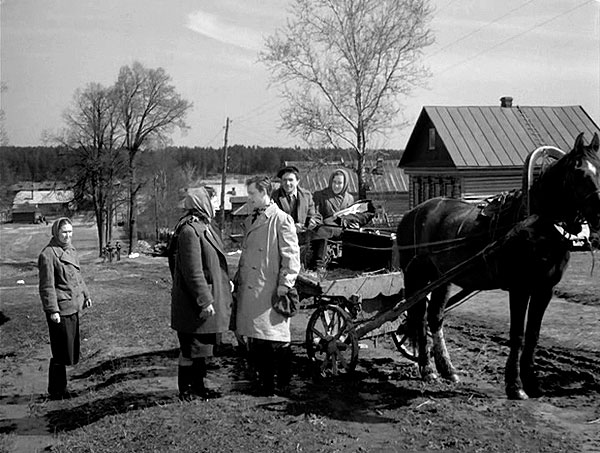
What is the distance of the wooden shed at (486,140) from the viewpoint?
26.8 meters

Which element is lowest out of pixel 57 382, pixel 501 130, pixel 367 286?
pixel 57 382

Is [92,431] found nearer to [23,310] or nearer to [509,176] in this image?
[23,310]

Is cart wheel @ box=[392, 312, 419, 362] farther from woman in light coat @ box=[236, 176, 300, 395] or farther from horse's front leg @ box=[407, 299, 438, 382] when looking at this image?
woman in light coat @ box=[236, 176, 300, 395]

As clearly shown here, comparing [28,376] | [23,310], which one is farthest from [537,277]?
[23,310]

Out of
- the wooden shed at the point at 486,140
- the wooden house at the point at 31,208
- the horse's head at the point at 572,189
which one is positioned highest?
the wooden shed at the point at 486,140

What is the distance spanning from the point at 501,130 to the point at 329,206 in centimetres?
2205

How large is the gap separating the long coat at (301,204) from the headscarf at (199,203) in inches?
54.6

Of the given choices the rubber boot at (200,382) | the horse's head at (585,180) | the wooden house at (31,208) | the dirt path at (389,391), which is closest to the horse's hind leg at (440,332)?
the dirt path at (389,391)

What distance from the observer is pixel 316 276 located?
23.0 feet

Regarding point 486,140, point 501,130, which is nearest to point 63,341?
point 486,140

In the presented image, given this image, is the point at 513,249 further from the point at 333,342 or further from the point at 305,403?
the point at 305,403

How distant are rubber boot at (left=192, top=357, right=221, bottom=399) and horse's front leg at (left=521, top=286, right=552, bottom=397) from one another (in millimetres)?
2665

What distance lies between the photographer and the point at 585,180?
191 inches

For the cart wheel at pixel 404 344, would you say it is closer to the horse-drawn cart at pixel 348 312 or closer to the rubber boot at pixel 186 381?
the horse-drawn cart at pixel 348 312
